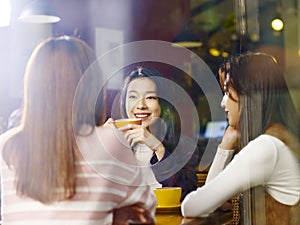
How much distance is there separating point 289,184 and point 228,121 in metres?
0.24

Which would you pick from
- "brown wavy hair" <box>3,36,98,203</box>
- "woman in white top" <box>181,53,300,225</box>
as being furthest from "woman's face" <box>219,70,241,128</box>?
"brown wavy hair" <box>3,36,98,203</box>

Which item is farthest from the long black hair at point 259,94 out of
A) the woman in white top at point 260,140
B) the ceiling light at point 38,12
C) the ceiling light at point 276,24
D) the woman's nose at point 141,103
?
the ceiling light at point 38,12

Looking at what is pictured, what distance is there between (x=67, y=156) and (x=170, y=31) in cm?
45

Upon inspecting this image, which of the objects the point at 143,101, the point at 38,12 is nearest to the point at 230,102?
the point at 143,101

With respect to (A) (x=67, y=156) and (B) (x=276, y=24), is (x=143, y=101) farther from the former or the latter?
(B) (x=276, y=24)

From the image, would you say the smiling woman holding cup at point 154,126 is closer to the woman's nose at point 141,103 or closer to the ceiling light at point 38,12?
the woman's nose at point 141,103

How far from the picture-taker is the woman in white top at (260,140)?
54.1 inches

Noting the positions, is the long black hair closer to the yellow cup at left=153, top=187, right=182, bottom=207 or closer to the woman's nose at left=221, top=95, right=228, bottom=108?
the woman's nose at left=221, top=95, right=228, bottom=108

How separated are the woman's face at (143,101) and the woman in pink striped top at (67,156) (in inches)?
3.1

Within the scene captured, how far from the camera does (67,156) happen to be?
1283 millimetres

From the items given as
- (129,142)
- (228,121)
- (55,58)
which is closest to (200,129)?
(228,121)

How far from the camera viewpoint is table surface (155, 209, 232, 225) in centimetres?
130

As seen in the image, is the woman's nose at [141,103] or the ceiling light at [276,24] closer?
the woman's nose at [141,103]

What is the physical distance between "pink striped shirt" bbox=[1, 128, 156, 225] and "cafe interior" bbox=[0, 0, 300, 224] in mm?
131
